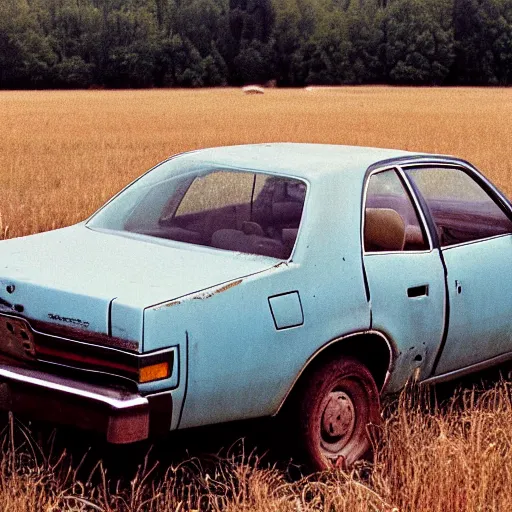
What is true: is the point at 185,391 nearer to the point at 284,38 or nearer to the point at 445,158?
the point at 445,158

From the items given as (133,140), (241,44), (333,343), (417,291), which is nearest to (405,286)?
(417,291)

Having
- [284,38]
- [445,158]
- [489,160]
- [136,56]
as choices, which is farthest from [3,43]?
[445,158]

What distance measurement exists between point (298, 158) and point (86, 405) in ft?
5.90

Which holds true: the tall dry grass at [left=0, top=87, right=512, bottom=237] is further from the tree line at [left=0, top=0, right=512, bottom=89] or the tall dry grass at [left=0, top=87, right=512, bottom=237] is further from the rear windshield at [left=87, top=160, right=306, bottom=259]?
the tree line at [left=0, top=0, right=512, bottom=89]

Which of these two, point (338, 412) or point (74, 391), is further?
point (338, 412)

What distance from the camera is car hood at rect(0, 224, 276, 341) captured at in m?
3.77

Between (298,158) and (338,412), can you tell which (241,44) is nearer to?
(298,158)

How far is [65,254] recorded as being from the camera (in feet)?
14.7

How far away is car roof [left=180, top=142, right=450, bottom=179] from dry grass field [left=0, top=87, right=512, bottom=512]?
1028 millimetres

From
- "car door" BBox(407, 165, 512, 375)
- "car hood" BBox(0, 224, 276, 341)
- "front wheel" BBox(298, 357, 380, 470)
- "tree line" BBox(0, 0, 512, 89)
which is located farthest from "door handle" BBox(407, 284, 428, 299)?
"tree line" BBox(0, 0, 512, 89)

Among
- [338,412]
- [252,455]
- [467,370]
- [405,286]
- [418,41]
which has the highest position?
[405,286]

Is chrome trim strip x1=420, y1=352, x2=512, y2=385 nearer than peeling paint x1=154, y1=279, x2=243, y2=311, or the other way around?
peeling paint x1=154, y1=279, x2=243, y2=311

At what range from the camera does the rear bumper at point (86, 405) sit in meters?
3.60

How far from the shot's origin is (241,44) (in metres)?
128
